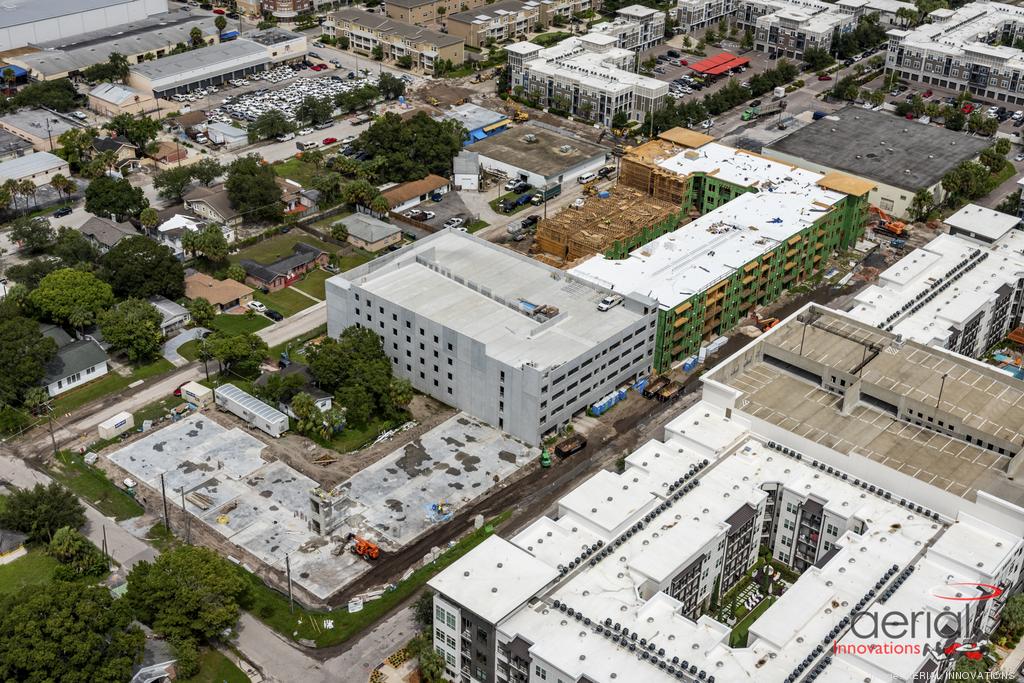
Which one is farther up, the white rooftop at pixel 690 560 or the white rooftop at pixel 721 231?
the white rooftop at pixel 721 231

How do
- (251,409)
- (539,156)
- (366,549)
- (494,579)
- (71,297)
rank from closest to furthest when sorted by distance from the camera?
(494,579) → (366,549) → (251,409) → (71,297) → (539,156)

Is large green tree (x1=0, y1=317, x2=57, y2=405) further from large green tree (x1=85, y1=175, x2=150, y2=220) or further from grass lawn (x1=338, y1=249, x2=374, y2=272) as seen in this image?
grass lawn (x1=338, y1=249, x2=374, y2=272)

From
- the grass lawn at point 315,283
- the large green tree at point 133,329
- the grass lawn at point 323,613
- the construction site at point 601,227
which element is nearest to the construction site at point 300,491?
the grass lawn at point 323,613

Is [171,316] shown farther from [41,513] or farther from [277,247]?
[41,513]

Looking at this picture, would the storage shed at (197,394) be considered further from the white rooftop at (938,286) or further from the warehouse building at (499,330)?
the white rooftop at (938,286)

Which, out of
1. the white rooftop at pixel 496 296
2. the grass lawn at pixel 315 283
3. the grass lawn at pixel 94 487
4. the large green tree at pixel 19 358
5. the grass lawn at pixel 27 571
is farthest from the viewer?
the grass lawn at pixel 315 283

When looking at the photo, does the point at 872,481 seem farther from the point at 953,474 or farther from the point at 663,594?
the point at 663,594

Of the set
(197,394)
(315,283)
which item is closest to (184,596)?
(197,394)
